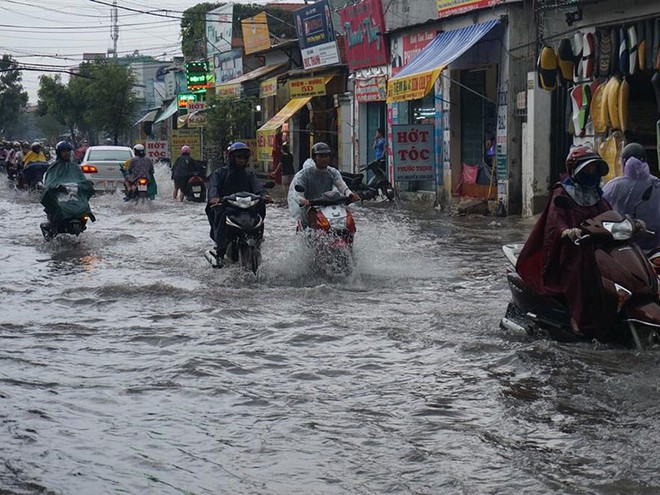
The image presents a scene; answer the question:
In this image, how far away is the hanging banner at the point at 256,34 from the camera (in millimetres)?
40375

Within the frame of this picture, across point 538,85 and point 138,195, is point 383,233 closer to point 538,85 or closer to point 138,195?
point 538,85

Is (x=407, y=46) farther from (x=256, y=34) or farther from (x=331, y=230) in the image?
(x=331, y=230)

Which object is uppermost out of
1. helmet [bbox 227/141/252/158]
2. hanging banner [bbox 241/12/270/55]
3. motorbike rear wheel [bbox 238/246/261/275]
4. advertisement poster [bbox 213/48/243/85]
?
hanging banner [bbox 241/12/270/55]

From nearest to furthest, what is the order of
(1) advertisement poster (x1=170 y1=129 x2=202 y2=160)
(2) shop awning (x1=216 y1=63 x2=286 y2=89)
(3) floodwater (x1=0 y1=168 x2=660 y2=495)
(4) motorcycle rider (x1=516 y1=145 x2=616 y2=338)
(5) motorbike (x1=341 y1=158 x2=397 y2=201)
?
(3) floodwater (x1=0 y1=168 x2=660 y2=495)
(4) motorcycle rider (x1=516 y1=145 x2=616 y2=338)
(5) motorbike (x1=341 y1=158 x2=397 y2=201)
(2) shop awning (x1=216 y1=63 x2=286 y2=89)
(1) advertisement poster (x1=170 y1=129 x2=202 y2=160)

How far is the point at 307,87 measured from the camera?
3369 centimetres

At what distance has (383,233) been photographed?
60.3ft

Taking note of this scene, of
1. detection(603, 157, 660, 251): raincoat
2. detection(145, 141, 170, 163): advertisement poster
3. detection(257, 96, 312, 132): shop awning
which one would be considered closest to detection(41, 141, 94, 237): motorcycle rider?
detection(603, 157, 660, 251): raincoat

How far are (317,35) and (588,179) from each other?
26.0 metres

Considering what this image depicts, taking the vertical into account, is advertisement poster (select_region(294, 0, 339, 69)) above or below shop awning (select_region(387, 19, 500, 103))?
above

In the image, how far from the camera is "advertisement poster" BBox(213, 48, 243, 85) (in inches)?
1802

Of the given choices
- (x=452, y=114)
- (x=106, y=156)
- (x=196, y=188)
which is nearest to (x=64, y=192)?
(x=196, y=188)

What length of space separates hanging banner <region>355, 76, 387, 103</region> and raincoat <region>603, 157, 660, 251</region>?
19.5 meters

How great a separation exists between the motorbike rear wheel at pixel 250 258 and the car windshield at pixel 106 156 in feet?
61.5

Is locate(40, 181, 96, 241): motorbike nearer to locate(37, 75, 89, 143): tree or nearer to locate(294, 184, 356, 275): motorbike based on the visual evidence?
locate(294, 184, 356, 275): motorbike
